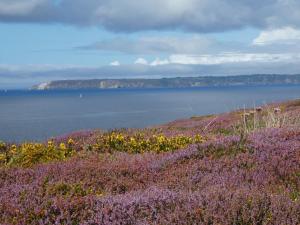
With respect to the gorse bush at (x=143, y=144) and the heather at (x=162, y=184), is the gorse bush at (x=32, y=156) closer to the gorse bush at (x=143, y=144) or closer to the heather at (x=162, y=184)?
the heather at (x=162, y=184)

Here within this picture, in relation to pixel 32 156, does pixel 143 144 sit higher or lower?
lower

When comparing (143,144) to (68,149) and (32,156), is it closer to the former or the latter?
(68,149)

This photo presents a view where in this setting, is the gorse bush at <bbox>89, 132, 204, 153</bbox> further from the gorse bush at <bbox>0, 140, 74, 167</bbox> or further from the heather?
the gorse bush at <bbox>0, 140, 74, 167</bbox>

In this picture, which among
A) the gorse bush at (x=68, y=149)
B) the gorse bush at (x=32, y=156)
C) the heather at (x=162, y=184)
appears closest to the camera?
the heather at (x=162, y=184)

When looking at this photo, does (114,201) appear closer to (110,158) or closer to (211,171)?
(211,171)

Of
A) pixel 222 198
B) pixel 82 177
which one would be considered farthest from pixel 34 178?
pixel 222 198

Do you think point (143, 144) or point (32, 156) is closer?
point (32, 156)

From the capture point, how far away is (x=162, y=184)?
8055 millimetres

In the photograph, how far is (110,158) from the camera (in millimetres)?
11359

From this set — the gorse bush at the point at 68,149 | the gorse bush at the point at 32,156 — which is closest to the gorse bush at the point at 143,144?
the gorse bush at the point at 68,149

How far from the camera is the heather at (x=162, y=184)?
228 inches

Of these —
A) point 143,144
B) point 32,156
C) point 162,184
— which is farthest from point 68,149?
point 162,184

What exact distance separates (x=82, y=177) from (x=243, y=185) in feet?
8.90

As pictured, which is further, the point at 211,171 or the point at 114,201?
the point at 211,171
